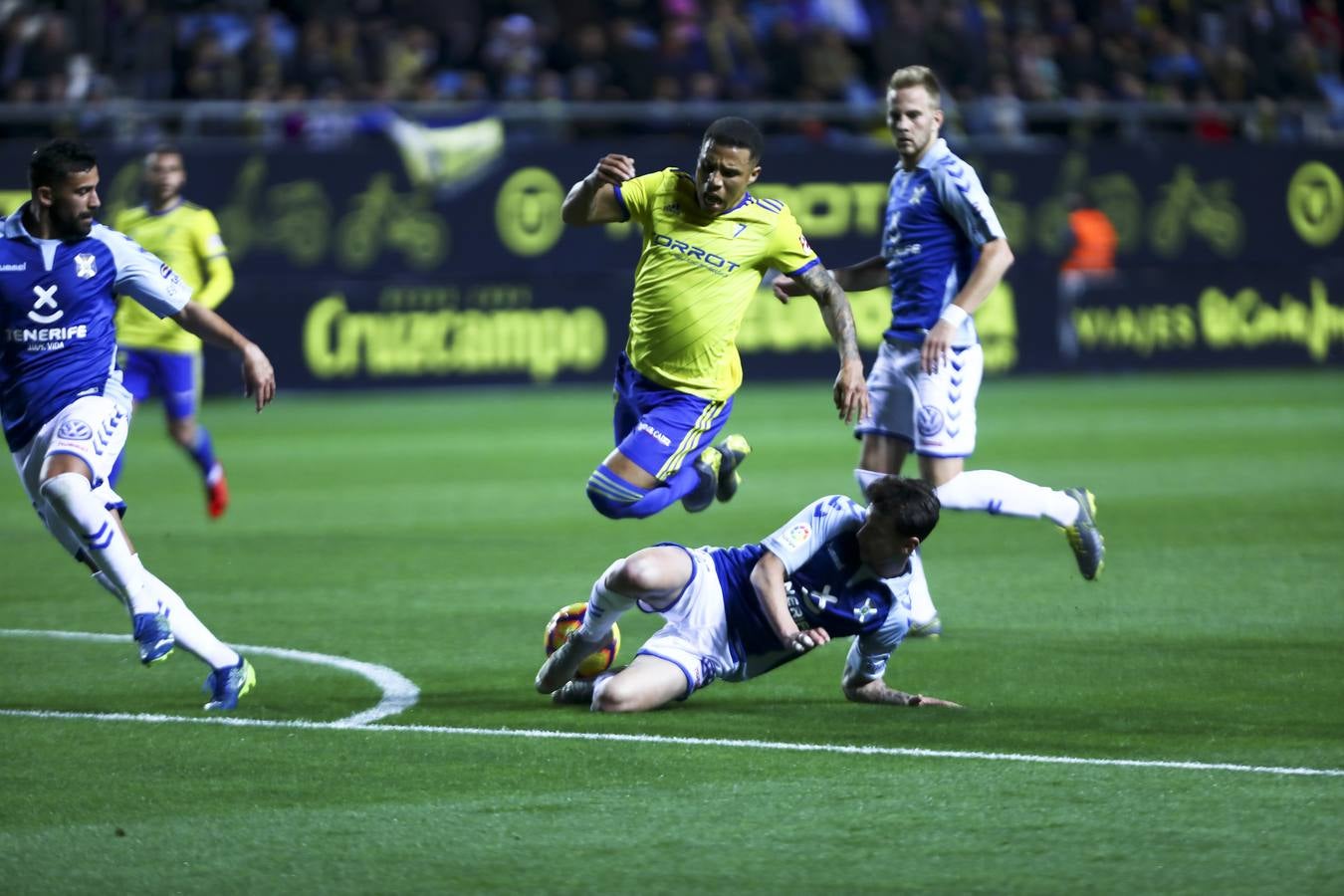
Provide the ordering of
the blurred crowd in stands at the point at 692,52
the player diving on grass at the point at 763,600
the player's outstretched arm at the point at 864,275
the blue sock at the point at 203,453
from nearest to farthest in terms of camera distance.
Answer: the player diving on grass at the point at 763,600 → the player's outstretched arm at the point at 864,275 → the blue sock at the point at 203,453 → the blurred crowd in stands at the point at 692,52

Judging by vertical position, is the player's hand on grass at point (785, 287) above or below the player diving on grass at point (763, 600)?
above

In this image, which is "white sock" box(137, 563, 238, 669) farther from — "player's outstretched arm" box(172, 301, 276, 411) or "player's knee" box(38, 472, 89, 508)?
"player's outstretched arm" box(172, 301, 276, 411)

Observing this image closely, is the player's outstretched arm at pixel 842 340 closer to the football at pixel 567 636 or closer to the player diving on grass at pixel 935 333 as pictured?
the player diving on grass at pixel 935 333

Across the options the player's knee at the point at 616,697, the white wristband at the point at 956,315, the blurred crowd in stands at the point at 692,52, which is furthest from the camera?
the blurred crowd in stands at the point at 692,52

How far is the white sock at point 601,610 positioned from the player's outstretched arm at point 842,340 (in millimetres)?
1082

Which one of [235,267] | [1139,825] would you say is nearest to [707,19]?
[235,267]

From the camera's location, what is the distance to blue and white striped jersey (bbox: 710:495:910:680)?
6.70 meters

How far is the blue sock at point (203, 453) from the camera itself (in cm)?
1249

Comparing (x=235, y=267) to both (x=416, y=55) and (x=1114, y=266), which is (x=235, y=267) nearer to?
(x=416, y=55)

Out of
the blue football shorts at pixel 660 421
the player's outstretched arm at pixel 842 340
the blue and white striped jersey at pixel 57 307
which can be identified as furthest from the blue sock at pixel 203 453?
the player's outstretched arm at pixel 842 340

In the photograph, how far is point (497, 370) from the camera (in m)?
22.7

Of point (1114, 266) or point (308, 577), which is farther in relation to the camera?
point (1114, 266)

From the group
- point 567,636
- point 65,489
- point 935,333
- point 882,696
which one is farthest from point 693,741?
point 935,333

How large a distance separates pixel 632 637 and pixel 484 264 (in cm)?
1422
